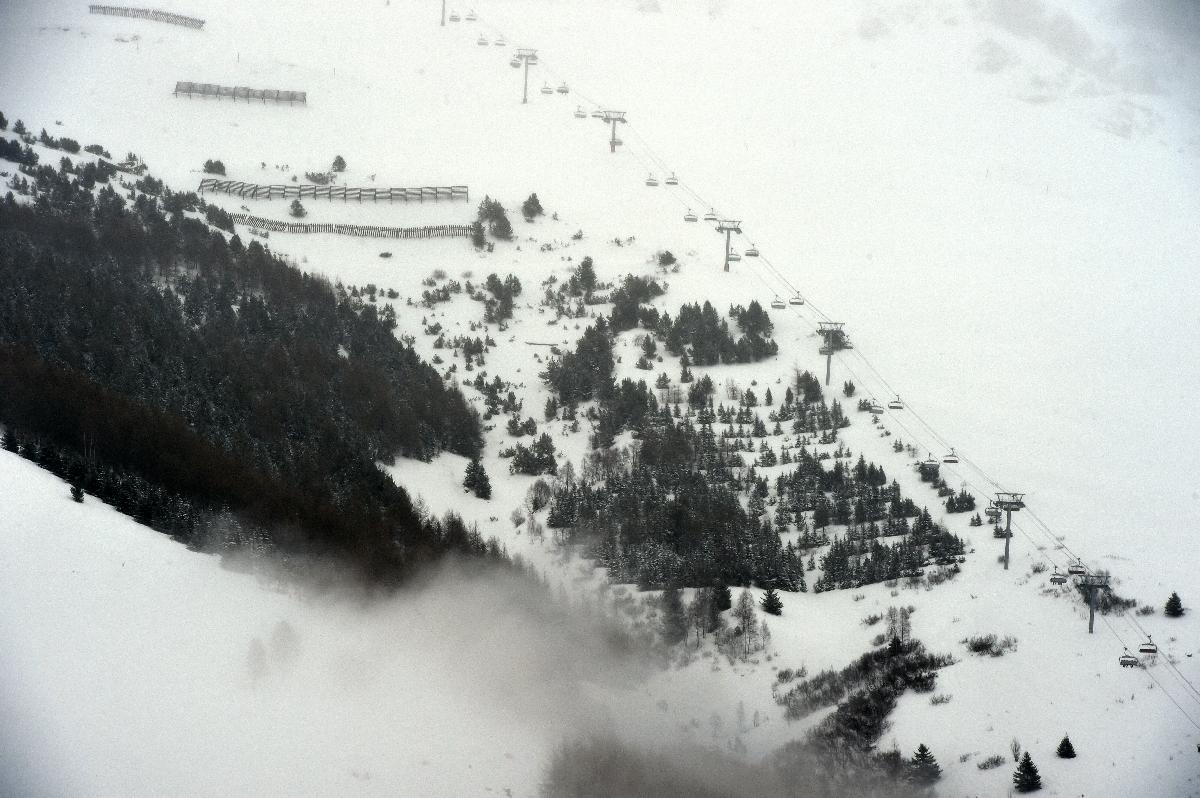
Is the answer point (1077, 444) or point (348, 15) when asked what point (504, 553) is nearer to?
point (1077, 444)

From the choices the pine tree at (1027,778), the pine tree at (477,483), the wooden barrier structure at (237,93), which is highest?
the wooden barrier structure at (237,93)

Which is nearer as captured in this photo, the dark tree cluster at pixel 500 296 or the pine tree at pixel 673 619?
the pine tree at pixel 673 619

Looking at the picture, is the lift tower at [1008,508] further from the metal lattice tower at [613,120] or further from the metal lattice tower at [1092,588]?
the metal lattice tower at [613,120]

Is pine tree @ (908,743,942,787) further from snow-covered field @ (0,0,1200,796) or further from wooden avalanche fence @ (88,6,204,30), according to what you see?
wooden avalanche fence @ (88,6,204,30)

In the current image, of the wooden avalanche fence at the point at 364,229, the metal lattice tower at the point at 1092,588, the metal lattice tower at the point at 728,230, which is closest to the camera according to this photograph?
the metal lattice tower at the point at 1092,588

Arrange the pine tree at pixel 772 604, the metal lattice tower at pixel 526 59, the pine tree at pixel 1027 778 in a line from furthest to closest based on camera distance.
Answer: the metal lattice tower at pixel 526 59, the pine tree at pixel 772 604, the pine tree at pixel 1027 778

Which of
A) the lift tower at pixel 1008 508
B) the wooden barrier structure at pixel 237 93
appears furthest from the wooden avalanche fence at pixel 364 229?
the lift tower at pixel 1008 508
